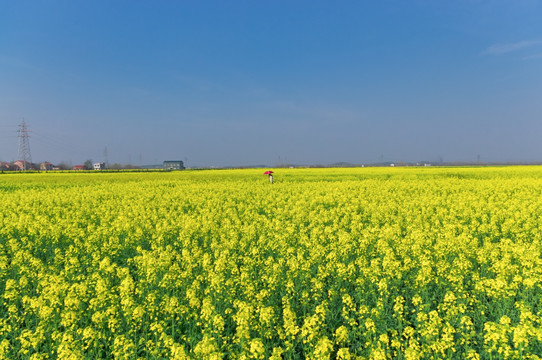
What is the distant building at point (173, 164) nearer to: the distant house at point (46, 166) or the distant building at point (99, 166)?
the distant building at point (99, 166)

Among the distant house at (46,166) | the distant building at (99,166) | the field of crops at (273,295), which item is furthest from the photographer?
the distant building at (99,166)

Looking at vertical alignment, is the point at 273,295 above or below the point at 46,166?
below

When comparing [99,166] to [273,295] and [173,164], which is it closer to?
[173,164]


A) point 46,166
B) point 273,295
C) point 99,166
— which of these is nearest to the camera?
point 273,295

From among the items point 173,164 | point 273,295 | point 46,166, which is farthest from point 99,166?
point 273,295

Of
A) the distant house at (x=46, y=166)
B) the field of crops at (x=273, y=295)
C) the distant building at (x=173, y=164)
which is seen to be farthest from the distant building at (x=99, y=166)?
the field of crops at (x=273, y=295)

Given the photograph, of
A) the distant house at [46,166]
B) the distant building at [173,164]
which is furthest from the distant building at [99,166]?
the distant building at [173,164]

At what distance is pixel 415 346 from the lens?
4.41m

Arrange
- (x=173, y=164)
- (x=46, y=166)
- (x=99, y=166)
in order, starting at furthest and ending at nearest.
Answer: (x=99, y=166), (x=46, y=166), (x=173, y=164)

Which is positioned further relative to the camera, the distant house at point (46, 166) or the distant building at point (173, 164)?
the distant house at point (46, 166)

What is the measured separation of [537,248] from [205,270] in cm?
1104

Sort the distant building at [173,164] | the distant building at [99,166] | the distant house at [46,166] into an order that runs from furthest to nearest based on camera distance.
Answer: the distant building at [99,166], the distant house at [46,166], the distant building at [173,164]

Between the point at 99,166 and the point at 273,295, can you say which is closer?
the point at 273,295

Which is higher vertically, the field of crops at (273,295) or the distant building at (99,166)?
the distant building at (99,166)
